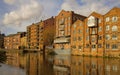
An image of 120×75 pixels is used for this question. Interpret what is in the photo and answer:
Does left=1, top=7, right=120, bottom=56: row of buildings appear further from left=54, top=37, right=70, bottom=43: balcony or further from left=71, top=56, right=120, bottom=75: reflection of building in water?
left=71, top=56, right=120, bottom=75: reflection of building in water

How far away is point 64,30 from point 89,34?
18624 millimetres

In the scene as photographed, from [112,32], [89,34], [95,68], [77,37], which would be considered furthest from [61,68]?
[77,37]

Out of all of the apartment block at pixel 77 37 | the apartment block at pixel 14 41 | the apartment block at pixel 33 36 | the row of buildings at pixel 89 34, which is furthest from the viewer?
the apartment block at pixel 14 41

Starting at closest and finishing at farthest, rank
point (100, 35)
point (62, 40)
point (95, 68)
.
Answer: point (95, 68)
point (100, 35)
point (62, 40)

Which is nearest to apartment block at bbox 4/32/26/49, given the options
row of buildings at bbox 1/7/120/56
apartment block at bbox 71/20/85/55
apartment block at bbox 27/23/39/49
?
apartment block at bbox 27/23/39/49

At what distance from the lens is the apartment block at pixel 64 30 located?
7931cm

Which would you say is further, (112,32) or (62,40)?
(62,40)

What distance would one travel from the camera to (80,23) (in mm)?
72750

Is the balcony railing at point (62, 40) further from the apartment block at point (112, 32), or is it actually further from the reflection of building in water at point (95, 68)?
the reflection of building in water at point (95, 68)

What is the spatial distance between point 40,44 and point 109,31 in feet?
187

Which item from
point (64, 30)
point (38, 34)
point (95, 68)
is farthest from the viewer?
point (38, 34)

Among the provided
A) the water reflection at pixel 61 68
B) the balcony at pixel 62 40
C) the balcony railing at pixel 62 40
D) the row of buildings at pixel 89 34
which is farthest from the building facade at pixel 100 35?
the water reflection at pixel 61 68

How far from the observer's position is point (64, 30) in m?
83.2

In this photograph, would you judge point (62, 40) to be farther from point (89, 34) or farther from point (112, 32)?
point (112, 32)
